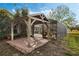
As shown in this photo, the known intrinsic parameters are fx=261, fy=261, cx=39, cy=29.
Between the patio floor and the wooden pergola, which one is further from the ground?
the wooden pergola

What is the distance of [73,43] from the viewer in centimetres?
361

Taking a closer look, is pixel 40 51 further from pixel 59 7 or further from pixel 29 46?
pixel 59 7

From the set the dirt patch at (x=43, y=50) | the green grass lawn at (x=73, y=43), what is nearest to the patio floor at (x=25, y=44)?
the dirt patch at (x=43, y=50)

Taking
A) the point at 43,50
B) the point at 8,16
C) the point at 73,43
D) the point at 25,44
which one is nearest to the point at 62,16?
the point at 73,43

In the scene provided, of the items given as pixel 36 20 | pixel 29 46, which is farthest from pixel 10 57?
pixel 36 20

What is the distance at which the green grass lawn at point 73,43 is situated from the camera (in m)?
3.61

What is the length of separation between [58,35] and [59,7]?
39cm

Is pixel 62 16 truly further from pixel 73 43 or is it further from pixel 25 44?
pixel 25 44

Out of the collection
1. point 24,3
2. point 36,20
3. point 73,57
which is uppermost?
point 24,3

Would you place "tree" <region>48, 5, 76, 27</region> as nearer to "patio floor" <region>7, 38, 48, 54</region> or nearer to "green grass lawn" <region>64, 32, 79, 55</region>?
"green grass lawn" <region>64, 32, 79, 55</region>

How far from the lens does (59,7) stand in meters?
3.62

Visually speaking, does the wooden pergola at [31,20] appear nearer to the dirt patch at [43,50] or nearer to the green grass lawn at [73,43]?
the dirt patch at [43,50]

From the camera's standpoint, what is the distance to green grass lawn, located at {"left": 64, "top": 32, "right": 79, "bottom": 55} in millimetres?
3607

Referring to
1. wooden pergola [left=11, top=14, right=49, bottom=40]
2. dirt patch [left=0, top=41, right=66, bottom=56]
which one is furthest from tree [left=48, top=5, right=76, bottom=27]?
dirt patch [left=0, top=41, right=66, bottom=56]
